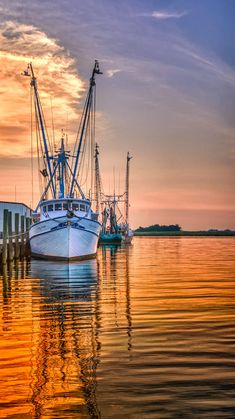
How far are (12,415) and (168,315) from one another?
9.09m

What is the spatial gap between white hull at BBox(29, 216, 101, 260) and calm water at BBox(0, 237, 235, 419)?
941 inches

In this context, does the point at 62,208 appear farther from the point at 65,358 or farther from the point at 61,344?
the point at 65,358

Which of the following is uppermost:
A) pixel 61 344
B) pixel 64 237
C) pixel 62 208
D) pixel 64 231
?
pixel 62 208

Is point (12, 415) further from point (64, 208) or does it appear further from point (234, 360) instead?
point (64, 208)

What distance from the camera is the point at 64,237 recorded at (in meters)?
45.8

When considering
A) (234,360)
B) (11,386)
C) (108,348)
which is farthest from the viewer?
(108,348)

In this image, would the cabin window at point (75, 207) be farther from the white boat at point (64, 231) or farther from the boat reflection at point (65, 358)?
the boat reflection at point (65, 358)

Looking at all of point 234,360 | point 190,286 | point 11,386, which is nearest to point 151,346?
point 234,360

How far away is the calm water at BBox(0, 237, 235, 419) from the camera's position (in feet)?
25.3

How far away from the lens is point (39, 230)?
158 ft

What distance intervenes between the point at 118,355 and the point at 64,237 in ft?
116

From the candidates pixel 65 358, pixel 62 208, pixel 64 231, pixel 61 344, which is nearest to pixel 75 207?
pixel 62 208

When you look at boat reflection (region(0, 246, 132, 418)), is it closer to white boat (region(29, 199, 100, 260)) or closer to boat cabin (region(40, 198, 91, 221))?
white boat (region(29, 199, 100, 260))

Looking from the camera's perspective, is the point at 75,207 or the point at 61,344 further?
the point at 75,207
